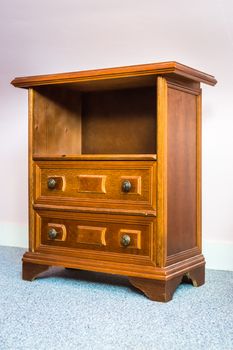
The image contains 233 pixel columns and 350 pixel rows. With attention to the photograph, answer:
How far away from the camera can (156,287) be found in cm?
163

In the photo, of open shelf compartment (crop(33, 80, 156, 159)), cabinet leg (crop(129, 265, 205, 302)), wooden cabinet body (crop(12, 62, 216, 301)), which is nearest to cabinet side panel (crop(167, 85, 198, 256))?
wooden cabinet body (crop(12, 62, 216, 301))

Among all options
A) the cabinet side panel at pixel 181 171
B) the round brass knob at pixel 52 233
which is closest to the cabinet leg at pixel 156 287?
the cabinet side panel at pixel 181 171

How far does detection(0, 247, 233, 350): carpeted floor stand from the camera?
125 centimetres

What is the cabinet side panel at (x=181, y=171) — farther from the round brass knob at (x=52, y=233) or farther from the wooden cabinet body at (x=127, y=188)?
the round brass knob at (x=52, y=233)

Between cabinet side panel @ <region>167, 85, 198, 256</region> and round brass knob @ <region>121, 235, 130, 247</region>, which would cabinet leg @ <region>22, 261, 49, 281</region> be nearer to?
round brass knob @ <region>121, 235, 130, 247</region>

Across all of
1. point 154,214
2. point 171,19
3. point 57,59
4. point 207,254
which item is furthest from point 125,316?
point 57,59

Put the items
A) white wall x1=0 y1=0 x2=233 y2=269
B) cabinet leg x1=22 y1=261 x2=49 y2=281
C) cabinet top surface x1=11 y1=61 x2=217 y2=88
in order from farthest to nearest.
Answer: white wall x1=0 y1=0 x2=233 y2=269, cabinet leg x1=22 y1=261 x2=49 y2=281, cabinet top surface x1=11 y1=61 x2=217 y2=88

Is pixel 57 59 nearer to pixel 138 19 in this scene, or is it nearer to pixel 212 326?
pixel 138 19

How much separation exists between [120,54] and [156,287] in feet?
3.65

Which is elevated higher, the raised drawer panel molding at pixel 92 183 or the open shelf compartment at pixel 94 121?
the open shelf compartment at pixel 94 121

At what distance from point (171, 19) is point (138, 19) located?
0.16m

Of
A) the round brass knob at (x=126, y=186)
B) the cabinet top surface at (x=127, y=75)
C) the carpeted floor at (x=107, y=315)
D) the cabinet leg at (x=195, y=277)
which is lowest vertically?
the carpeted floor at (x=107, y=315)

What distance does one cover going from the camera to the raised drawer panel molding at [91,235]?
1.77m

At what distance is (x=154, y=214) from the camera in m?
1.65
